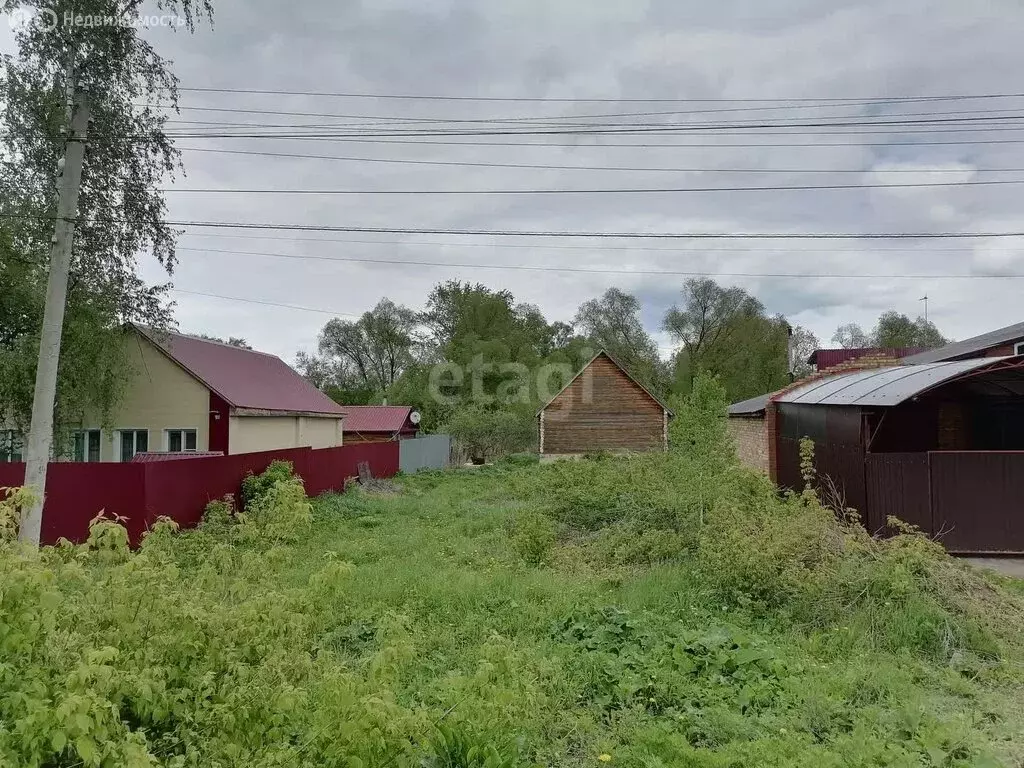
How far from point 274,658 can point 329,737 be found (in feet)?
1.40

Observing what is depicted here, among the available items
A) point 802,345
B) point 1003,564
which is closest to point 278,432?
point 1003,564

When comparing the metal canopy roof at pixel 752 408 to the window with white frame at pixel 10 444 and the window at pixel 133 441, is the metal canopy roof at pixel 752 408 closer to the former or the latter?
the window at pixel 133 441

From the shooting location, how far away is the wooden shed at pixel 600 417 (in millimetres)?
27031

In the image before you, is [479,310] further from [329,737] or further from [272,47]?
[329,737]

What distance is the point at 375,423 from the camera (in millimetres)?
31500

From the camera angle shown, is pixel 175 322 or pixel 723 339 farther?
pixel 723 339

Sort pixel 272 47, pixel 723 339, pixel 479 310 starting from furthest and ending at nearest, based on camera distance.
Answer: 1. pixel 479 310
2. pixel 723 339
3. pixel 272 47

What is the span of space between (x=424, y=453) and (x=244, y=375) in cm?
1048

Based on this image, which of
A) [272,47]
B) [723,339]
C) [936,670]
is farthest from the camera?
[723,339]

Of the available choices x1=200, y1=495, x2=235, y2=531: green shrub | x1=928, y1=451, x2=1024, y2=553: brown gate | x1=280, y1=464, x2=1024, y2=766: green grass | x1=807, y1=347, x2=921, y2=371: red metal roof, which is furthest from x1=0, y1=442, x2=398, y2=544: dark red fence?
x1=807, y1=347, x2=921, y2=371: red metal roof

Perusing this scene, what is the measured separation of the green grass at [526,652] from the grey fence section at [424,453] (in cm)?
1592

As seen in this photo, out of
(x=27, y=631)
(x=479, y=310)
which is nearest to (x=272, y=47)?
(x=27, y=631)

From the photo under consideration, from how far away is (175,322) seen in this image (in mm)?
11562

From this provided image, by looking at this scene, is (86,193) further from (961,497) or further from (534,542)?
(961,497)
